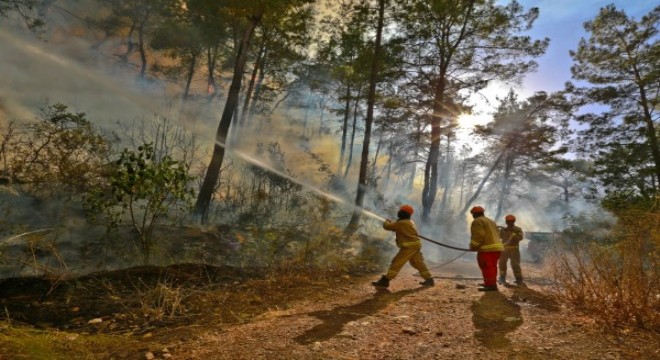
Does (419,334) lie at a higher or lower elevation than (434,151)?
lower

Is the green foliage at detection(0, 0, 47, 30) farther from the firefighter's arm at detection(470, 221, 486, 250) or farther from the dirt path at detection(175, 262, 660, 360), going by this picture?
the firefighter's arm at detection(470, 221, 486, 250)

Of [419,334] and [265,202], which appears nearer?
[419,334]

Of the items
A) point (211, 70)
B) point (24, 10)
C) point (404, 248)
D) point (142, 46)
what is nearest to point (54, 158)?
point (24, 10)

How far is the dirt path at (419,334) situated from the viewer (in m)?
3.16

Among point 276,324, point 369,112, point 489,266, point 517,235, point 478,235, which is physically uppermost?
point 369,112

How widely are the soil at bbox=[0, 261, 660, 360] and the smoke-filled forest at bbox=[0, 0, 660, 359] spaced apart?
0.03 m

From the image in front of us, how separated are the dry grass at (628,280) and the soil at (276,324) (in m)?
0.20

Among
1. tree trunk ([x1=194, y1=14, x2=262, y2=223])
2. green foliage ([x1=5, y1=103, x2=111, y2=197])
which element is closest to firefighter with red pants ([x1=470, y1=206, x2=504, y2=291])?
tree trunk ([x1=194, y1=14, x2=262, y2=223])

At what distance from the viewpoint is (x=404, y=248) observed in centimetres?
652

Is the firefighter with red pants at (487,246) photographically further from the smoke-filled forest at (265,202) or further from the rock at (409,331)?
the rock at (409,331)

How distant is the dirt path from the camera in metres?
3.16

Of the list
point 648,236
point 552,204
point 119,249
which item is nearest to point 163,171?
point 119,249

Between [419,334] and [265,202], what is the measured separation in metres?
8.57

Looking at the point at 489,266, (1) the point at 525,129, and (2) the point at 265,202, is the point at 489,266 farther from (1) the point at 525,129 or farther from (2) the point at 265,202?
(1) the point at 525,129
